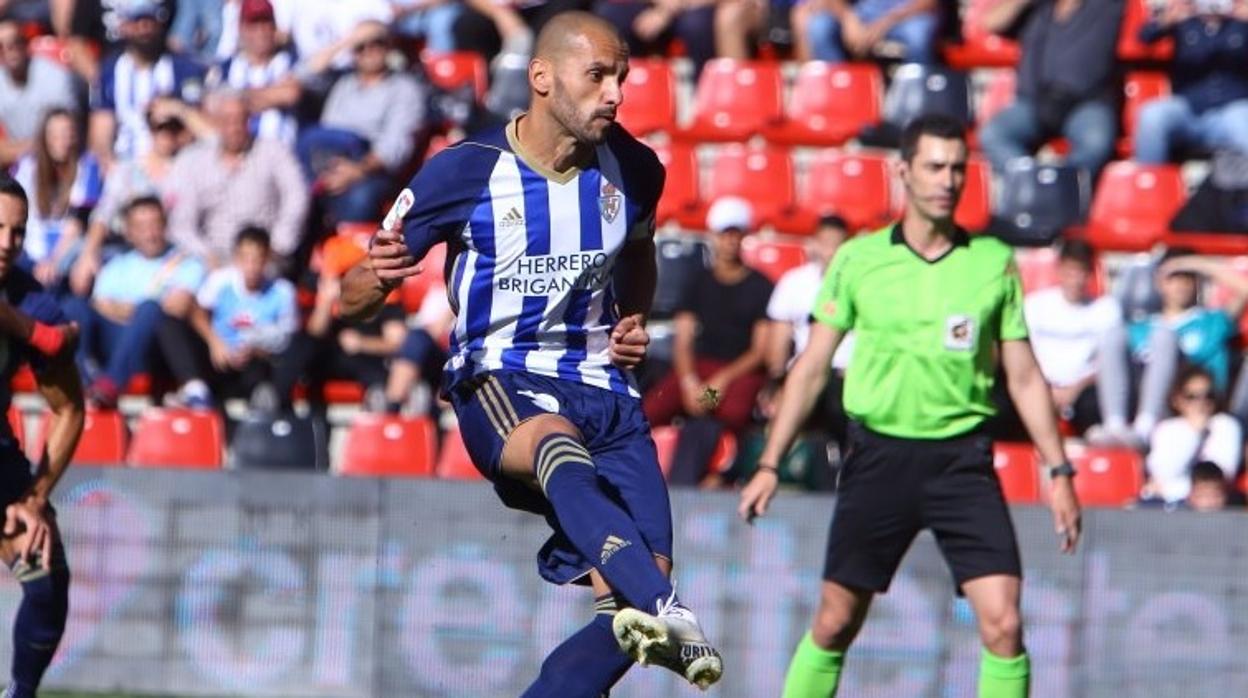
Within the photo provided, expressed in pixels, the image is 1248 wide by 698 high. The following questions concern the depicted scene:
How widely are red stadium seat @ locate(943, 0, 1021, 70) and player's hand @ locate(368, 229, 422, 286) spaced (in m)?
8.73

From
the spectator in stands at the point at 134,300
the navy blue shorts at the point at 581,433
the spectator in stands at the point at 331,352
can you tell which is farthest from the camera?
the spectator in stands at the point at 134,300

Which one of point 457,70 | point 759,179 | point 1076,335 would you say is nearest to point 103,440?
point 457,70

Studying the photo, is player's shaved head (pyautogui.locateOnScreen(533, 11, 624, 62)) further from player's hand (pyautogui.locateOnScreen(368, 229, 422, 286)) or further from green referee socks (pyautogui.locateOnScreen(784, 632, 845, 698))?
green referee socks (pyautogui.locateOnScreen(784, 632, 845, 698))

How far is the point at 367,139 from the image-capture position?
49.9ft

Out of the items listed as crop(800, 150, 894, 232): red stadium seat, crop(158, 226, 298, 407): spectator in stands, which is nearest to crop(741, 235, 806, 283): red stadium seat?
crop(800, 150, 894, 232): red stadium seat

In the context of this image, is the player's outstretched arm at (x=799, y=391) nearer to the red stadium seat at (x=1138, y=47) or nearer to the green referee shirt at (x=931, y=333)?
the green referee shirt at (x=931, y=333)

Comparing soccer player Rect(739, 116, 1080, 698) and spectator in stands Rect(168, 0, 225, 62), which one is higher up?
spectator in stands Rect(168, 0, 225, 62)

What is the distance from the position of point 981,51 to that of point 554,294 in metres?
8.54

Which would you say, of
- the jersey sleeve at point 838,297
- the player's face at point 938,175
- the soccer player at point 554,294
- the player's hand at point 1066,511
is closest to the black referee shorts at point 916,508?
the player's hand at point 1066,511

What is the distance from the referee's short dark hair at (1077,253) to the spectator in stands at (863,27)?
8.93 ft

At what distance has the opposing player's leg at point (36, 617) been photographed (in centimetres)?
890

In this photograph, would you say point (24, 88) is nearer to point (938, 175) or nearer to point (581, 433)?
→ point (938, 175)

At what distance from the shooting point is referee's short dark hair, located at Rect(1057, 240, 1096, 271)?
41.5 feet

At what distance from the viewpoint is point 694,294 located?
1329cm
